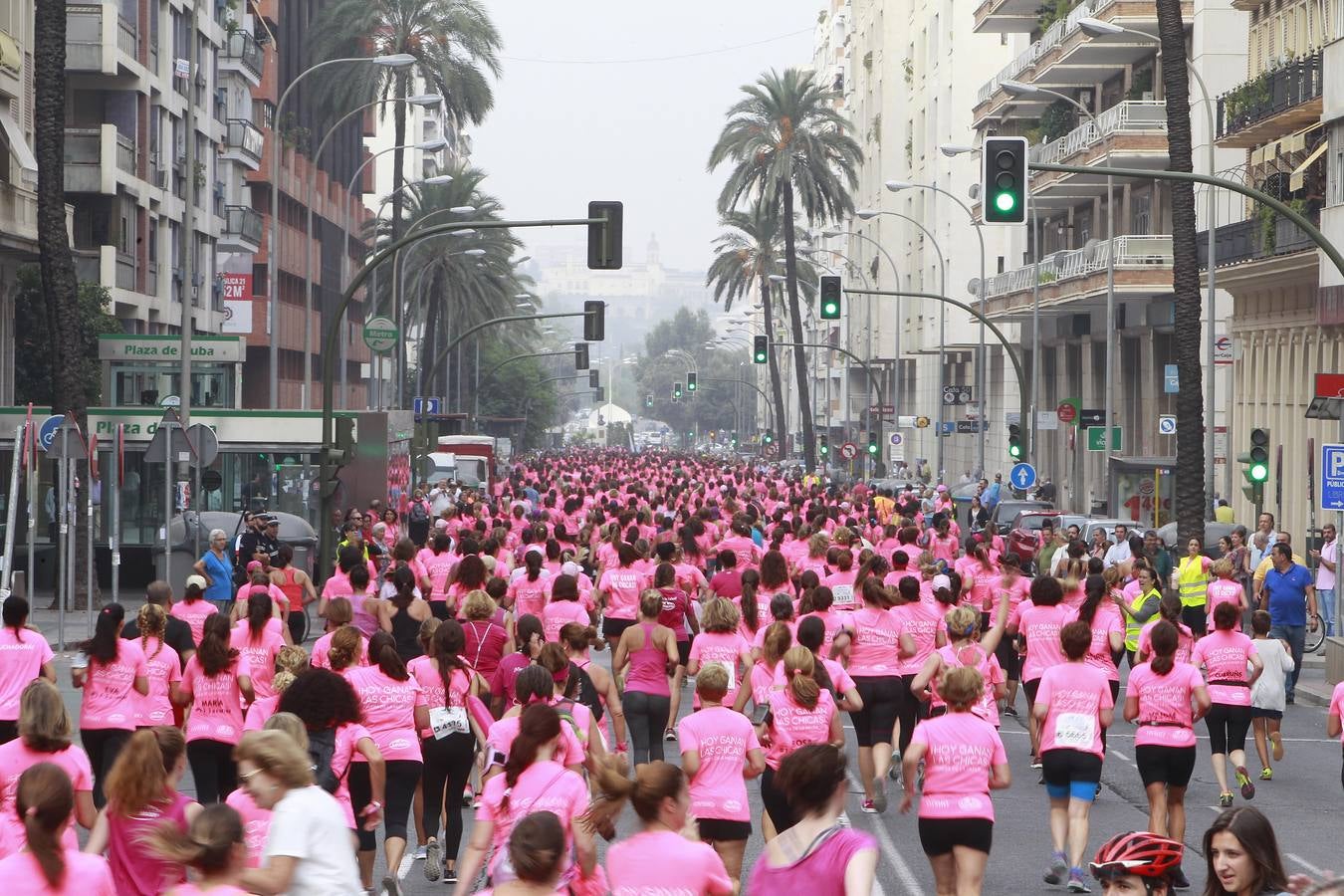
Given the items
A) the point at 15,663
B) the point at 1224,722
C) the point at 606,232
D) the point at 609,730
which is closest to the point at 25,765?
the point at 15,663

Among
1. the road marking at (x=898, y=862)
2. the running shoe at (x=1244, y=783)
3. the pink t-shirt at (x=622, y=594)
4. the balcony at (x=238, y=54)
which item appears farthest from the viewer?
the balcony at (x=238, y=54)

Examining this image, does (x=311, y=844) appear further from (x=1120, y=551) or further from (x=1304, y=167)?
(x=1304, y=167)

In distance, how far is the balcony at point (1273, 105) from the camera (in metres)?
36.5

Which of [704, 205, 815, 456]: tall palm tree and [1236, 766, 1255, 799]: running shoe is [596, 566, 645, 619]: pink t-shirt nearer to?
[1236, 766, 1255, 799]: running shoe

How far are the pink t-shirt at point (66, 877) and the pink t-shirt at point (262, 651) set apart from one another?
19.3 feet

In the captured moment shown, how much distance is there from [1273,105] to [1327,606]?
12581 mm

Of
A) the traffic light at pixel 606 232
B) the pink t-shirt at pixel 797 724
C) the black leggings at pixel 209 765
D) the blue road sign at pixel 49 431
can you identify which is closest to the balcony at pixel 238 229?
the traffic light at pixel 606 232

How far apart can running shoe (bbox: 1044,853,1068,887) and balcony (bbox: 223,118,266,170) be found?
51.3 m

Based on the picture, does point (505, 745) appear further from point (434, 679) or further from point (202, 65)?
point (202, 65)

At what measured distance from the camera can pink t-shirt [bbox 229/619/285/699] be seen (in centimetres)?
1291

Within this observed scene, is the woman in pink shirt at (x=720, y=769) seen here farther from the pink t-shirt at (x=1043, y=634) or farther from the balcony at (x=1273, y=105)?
the balcony at (x=1273, y=105)

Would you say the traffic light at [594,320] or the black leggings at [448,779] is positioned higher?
the traffic light at [594,320]

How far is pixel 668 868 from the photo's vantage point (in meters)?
7.04

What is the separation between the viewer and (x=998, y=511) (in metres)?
39.0
